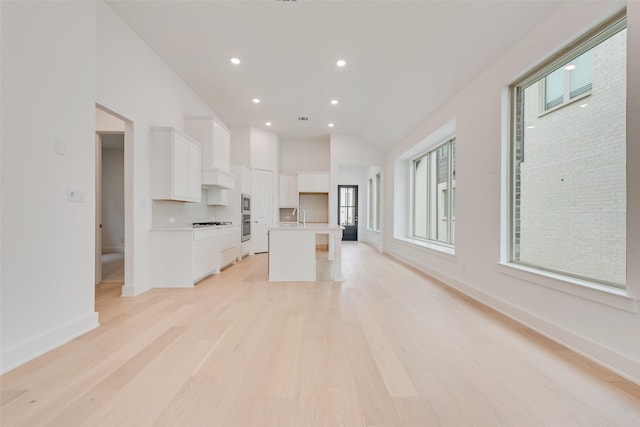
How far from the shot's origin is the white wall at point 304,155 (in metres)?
8.41

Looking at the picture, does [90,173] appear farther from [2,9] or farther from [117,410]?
[117,410]

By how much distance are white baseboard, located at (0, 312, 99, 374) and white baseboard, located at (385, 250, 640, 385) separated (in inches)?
150

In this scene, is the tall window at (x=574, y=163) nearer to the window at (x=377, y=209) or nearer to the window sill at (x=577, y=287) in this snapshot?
the window sill at (x=577, y=287)

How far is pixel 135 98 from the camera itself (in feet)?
11.6

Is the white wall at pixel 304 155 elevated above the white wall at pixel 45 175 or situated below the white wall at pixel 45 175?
above

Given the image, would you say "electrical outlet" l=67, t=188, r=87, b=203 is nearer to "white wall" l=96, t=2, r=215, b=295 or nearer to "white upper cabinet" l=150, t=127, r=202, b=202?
"white wall" l=96, t=2, r=215, b=295

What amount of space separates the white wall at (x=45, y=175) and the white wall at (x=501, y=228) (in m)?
3.84

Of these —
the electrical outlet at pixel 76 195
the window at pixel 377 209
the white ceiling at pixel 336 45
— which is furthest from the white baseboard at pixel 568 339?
the window at pixel 377 209

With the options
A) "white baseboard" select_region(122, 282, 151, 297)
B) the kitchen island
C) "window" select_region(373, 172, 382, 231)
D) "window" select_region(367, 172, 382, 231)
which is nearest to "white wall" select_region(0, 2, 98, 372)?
"white baseboard" select_region(122, 282, 151, 297)

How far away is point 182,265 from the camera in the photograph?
3.87m

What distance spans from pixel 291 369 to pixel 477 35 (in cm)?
349

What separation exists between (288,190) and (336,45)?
4.87m

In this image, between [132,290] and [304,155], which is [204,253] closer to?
[132,290]

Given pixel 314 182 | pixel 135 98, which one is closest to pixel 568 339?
pixel 135 98
